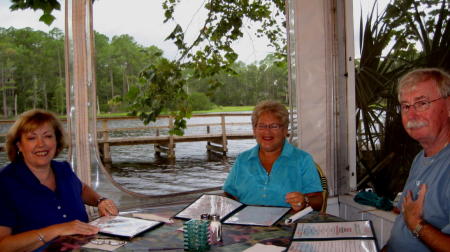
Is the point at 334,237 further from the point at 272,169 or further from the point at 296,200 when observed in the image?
the point at 272,169

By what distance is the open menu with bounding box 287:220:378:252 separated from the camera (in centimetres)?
122

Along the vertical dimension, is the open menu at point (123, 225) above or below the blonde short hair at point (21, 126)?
below

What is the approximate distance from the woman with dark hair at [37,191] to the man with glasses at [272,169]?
0.70m

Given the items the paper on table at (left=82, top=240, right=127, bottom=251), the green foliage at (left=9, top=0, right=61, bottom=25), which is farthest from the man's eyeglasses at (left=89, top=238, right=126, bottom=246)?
the green foliage at (left=9, top=0, right=61, bottom=25)

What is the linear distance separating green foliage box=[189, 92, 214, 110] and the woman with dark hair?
2.60 meters

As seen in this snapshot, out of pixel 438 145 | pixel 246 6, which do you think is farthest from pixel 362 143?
pixel 246 6

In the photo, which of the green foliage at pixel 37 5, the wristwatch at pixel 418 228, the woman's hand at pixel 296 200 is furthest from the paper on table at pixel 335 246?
the green foliage at pixel 37 5

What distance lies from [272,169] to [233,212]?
0.45 m

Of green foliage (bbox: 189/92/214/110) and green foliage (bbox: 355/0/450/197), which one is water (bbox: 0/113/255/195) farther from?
green foliage (bbox: 355/0/450/197)

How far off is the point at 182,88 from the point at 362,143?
6.94ft

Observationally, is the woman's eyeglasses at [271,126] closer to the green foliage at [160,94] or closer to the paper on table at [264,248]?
the paper on table at [264,248]

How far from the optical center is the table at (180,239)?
1307mm

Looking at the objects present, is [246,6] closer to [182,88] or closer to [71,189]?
[182,88]

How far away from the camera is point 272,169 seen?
6.77ft
